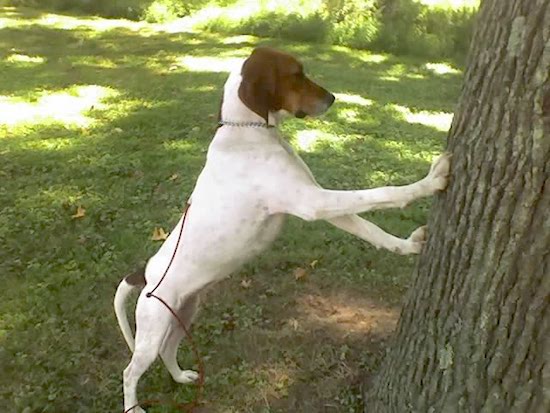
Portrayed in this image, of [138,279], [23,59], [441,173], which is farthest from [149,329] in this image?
[23,59]

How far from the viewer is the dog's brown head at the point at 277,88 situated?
3.44 metres

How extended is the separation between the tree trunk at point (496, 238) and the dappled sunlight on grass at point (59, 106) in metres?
6.60

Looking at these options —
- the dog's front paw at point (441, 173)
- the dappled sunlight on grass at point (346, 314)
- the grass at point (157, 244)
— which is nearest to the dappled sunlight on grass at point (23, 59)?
the grass at point (157, 244)

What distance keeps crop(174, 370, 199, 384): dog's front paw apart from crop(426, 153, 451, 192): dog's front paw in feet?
6.21

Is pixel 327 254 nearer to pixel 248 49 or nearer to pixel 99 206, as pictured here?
pixel 99 206

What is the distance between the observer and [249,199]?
3404mm

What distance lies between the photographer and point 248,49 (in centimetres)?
1355

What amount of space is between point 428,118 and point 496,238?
22.3 ft

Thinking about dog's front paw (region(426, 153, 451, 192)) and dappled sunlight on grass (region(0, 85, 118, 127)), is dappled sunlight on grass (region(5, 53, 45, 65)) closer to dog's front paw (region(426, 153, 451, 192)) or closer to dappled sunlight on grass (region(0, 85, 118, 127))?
dappled sunlight on grass (region(0, 85, 118, 127))

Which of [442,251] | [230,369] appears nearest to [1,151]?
[230,369]

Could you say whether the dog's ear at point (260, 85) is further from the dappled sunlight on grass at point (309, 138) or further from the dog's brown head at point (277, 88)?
the dappled sunlight on grass at point (309, 138)

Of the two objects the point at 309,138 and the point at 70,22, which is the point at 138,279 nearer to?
the point at 309,138

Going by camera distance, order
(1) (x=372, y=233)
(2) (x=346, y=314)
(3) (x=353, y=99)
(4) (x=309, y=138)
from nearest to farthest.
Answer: (1) (x=372, y=233) < (2) (x=346, y=314) < (4) (x=309, y=138) < (3) (x=353, y=99)

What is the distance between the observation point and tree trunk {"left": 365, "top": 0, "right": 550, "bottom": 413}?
2.42 m
